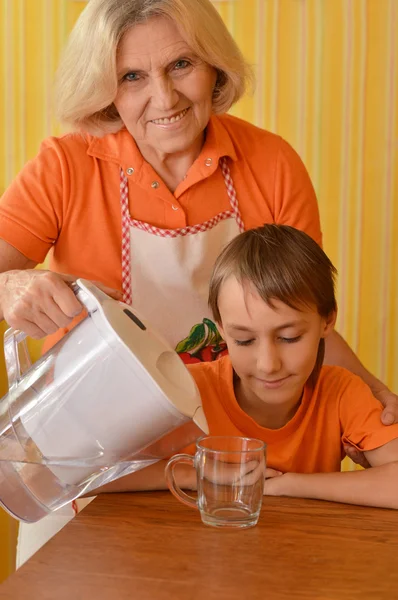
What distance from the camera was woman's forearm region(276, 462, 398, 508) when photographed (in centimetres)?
113

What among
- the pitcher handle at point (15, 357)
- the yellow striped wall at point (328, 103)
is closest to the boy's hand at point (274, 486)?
the pitcher handle at point (15, 357)

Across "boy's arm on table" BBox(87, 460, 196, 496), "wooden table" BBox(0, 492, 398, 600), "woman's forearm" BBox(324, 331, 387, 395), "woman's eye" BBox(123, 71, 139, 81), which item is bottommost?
"woman's forearm" BBox(324, 331, 387, 395)

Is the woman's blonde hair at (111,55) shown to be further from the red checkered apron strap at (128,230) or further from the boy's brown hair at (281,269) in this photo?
the boy's brown hair at (281,269)

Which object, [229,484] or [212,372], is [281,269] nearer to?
[212,372]

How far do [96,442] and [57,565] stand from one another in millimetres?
127

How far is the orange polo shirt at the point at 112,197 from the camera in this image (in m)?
1.55

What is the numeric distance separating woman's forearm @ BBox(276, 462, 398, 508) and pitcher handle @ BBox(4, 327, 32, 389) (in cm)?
34

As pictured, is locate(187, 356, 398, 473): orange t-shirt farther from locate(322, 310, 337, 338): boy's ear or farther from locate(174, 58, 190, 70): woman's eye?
locate(174, 58, 190, 70): woman's eye

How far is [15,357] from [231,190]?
2.25 feet

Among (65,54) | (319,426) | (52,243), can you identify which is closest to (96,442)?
(319,426)

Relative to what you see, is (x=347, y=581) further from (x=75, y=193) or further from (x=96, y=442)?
(x=75, y=193)

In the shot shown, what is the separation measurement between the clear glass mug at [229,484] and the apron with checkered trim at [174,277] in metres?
0.58

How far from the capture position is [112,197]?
161cm

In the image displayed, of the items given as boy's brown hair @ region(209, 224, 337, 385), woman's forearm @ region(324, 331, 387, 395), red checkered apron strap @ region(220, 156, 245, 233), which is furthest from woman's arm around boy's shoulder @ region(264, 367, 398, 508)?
red checkered apron strap @ region(220, 156, 245, 233)
